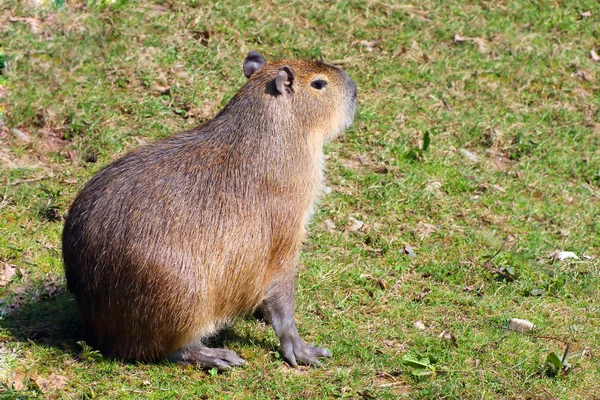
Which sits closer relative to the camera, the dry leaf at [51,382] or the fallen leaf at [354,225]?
the dry leaf at [51,382]

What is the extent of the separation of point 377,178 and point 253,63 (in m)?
1.76

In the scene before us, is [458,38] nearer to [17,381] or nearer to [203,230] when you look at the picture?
[203,230]

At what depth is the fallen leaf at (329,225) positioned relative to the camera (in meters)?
5.55

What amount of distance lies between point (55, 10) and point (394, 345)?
13.3 feet

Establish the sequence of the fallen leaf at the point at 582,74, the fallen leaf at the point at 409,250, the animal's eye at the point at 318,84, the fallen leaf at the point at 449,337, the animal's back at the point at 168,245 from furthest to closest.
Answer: the fallen leaf at the point at 582,74, the fallen leaf at the point at 409,250, the fallen leaf at the point at 449,337, the animal's eye at the point at 318,84, the animal's back at the point at 168,245

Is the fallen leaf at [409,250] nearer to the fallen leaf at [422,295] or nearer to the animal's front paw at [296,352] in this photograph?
the fallen leaf at [422,295]

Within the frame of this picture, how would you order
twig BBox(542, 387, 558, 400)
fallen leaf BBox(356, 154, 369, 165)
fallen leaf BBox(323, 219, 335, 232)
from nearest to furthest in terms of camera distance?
twig BBox(542, 387, 558, 400)
fallen leaf BBox(323, 219, 335, 232)
fallen leaf BBox(356, 154, 369, 165)

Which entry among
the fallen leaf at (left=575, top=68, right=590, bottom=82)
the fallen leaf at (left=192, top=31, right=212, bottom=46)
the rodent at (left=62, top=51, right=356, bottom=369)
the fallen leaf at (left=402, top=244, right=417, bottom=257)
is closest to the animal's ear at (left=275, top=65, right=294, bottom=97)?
the rodent at (left=62, top=51, right=356, bottom=369)

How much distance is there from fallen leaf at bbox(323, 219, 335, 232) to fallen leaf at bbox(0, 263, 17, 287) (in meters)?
1.99

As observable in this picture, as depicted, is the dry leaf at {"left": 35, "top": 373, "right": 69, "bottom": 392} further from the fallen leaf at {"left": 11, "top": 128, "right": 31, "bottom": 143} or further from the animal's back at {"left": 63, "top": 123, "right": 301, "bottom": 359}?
the fallen leaf at {"left": 11, "top": 128, "right": 31, "bottom": 143}

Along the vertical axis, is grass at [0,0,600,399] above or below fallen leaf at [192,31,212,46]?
below

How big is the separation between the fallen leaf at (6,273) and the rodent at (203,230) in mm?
806

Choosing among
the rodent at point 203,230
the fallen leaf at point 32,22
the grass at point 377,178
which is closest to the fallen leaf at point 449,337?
the grass at point 377,178

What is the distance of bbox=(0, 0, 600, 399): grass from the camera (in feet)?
13.6
